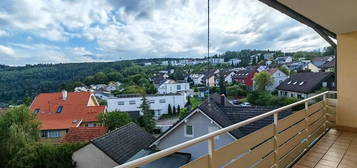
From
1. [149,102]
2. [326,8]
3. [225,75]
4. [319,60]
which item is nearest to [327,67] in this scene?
[319,60]

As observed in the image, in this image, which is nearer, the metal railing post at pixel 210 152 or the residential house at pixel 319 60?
the metal railing post at pixel 210 152

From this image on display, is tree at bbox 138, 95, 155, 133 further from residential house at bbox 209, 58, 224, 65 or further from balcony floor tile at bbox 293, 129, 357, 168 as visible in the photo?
balcony floor tile at bbox 293, 129, 357, 168

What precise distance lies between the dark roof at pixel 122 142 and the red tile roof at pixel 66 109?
290 inches

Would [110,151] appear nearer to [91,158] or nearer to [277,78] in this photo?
[91,158]

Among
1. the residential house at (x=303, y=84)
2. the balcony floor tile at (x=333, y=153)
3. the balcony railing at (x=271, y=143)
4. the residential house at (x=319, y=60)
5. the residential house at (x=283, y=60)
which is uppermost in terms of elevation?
the residential house at (x=283, y=60)

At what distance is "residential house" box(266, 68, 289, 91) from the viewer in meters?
8.57

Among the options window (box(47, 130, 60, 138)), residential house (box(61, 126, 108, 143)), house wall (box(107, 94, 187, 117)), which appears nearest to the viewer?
residential house (box(61, 126, 108, 143))

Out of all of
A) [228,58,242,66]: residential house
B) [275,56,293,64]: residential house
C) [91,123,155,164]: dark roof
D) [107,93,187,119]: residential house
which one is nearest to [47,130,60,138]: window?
[107,93,187,119]: residential house

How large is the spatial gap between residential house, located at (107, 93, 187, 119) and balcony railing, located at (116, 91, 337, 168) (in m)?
16.5

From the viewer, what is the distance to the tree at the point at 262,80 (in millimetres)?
9094

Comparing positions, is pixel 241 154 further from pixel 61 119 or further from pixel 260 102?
pixel 61 119

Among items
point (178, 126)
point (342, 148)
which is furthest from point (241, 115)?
point (342, 148)

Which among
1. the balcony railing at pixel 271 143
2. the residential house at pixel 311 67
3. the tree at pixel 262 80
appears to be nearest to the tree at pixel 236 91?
the tree at pixel 262 80

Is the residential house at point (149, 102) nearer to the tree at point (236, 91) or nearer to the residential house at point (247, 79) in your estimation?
the residential house at point (247, 79)
